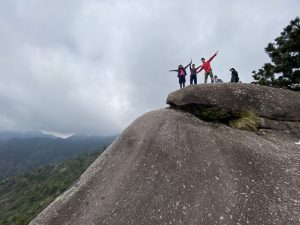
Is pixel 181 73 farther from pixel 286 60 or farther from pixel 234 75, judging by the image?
pixel 286 60

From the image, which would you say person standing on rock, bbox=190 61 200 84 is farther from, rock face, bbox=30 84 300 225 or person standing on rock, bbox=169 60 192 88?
rock face, bbox=30 84 300 225

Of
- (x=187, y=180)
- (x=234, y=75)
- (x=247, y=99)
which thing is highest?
(x=234, y=75)

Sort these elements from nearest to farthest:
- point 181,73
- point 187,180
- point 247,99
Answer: point 187,180 < point 247,99 < point 181,73

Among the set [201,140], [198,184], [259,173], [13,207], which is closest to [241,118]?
[201,140]

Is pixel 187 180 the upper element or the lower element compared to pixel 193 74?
lower

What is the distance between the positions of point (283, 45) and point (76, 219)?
32903mm

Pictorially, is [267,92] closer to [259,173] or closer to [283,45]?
[259,173]

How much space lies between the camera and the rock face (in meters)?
12.3

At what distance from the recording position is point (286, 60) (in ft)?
118

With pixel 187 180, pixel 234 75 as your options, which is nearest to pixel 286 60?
pixel 234 75

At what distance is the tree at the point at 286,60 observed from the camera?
35341 mm

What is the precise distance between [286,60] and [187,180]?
2834cm

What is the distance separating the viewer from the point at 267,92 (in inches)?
759

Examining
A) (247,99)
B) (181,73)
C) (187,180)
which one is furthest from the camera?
(181,73)
